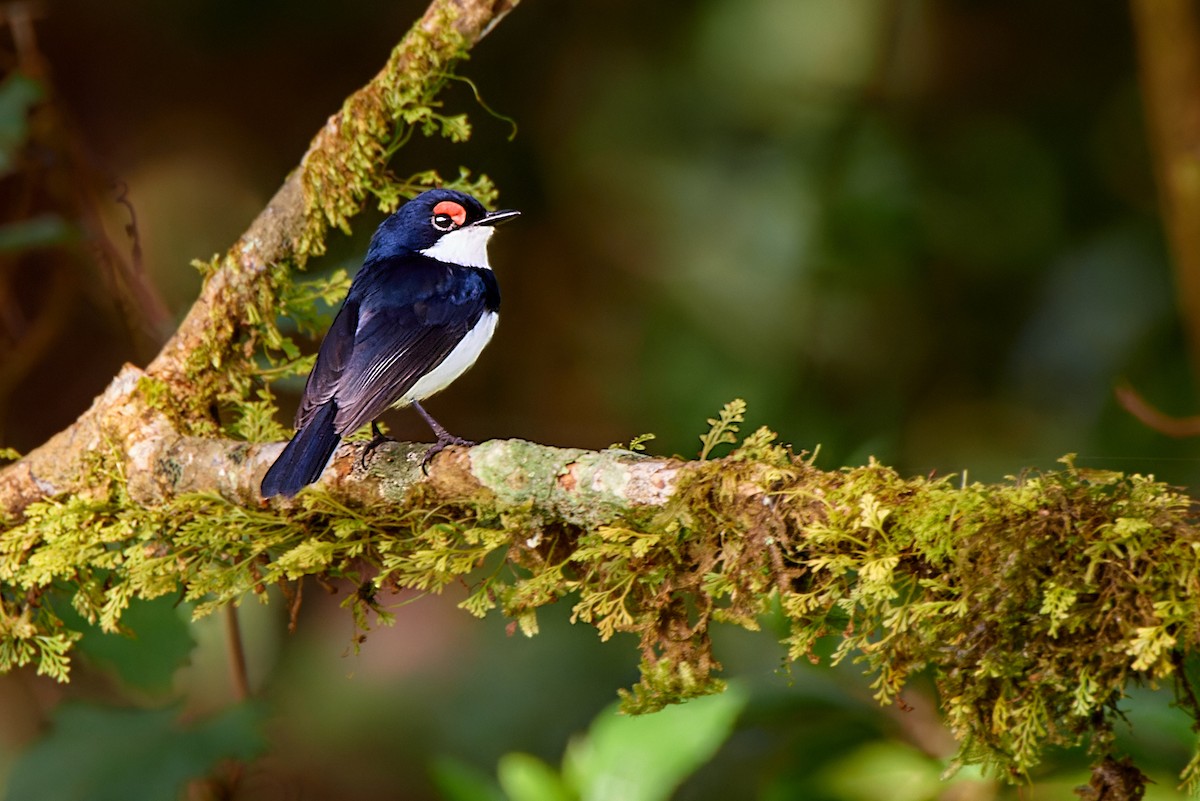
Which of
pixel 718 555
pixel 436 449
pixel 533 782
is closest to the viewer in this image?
pixel 718 555

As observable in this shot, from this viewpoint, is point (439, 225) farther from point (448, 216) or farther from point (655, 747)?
point (655, 747)

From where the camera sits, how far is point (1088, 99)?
17.3ft

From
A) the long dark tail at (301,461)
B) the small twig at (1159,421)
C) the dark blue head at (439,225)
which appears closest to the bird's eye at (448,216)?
the dark blue head at (439,225)

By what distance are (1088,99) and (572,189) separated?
2139 mm

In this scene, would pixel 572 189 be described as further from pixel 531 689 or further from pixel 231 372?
pixel 231 372

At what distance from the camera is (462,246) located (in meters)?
3.33

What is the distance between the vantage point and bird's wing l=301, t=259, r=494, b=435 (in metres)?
2.77

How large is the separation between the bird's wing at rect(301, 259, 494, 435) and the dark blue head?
0.31 feet

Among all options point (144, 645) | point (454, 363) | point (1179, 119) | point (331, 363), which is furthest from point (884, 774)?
point (1179, 119)

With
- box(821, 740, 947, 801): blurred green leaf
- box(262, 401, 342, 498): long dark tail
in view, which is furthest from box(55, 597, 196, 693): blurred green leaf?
box(821, 740, 947, 801): blurred green leaf

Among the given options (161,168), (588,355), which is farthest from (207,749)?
(161,168)

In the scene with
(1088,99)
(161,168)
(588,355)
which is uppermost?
(161,168)

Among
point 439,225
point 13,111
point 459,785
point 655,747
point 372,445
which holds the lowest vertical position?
point 459,785

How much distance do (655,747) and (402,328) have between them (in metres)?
1.09
